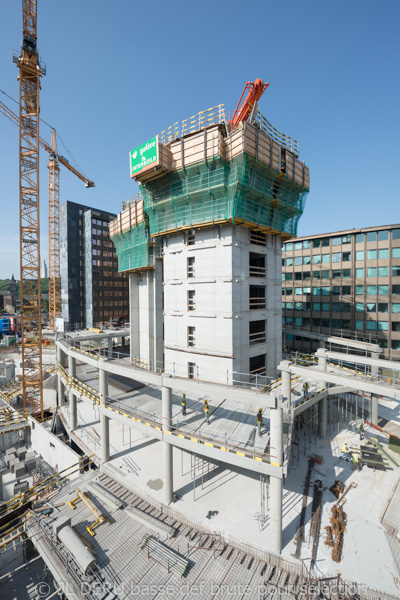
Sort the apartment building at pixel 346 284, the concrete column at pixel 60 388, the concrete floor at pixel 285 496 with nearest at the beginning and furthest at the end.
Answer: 1. the concrete floor at pixel 285 496
2. the concrete column at pixel 60 388
3. the apartment building at pixel 346 284

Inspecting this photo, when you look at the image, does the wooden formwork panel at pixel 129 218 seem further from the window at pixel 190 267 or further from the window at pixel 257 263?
the window at pixel 257 263

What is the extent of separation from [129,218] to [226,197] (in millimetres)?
15786

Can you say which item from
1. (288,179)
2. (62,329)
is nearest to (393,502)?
(288,179)

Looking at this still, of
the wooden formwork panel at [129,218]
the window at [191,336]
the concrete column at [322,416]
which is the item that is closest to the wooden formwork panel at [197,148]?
the wooden formwork panel at [129,218]

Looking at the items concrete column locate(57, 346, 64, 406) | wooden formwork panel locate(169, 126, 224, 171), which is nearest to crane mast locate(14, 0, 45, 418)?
concrete column locate(57, 346, 64, 406)

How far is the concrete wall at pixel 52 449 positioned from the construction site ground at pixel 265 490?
4.20 feet

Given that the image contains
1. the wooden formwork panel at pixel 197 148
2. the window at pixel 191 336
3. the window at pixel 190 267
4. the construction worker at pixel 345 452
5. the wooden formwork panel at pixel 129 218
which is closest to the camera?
the wooden formwork panel at pixel 197 148

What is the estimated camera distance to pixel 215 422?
50.4ft

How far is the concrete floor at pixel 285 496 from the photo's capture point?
453 inches

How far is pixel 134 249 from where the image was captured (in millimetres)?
30812

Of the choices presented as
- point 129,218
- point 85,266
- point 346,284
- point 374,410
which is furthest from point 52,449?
point 85,266

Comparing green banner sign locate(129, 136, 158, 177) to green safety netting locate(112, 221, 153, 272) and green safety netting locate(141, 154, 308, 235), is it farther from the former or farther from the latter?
green safety netting locate(112, 221, 153, 272)

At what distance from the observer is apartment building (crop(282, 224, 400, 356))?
38.8 metres

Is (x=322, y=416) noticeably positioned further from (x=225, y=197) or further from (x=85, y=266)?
(x=85, y=266)
